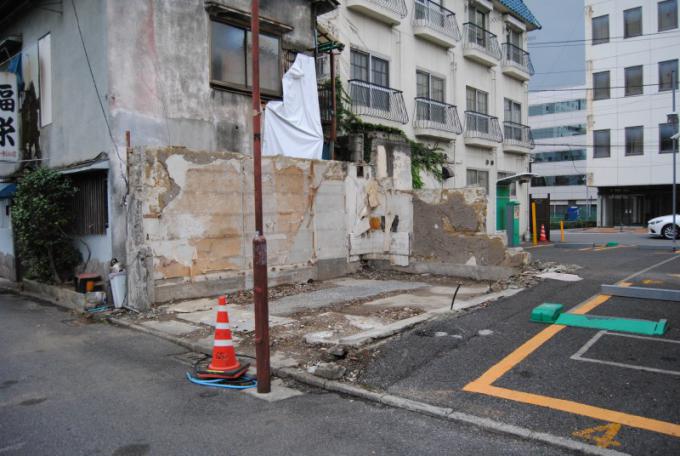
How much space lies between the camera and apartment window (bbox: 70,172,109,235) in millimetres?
10297

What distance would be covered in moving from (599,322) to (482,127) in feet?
55.8

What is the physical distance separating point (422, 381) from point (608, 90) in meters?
37.1

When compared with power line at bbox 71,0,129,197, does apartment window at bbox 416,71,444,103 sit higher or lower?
higher

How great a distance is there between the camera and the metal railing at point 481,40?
865 inches

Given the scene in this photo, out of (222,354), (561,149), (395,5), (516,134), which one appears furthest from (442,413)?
(561,149)

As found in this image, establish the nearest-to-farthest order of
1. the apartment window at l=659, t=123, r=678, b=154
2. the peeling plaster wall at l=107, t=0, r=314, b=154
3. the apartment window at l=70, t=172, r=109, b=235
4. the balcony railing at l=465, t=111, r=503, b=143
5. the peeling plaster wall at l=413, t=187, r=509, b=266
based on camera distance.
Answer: the peeling plaster wall at l=107, t=0, r=314, b=154
the apartment window at l=70, t=172, r=109, b=235
the peeling plaster wall at l=413, t=187, r=509, b=266
the balcony railing at l=465, t=111, r=503, b=143
the apartment window at l=659, t=123, r=678, b=154

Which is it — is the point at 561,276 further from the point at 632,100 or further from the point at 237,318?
the point at 632,100

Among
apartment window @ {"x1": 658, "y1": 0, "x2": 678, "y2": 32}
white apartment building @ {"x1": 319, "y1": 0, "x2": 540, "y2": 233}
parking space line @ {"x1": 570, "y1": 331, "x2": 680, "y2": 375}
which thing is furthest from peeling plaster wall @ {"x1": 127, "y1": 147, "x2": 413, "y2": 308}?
apartment window @ {"x1": 658, "y1": 0, "x2": 678, "y2": 32}

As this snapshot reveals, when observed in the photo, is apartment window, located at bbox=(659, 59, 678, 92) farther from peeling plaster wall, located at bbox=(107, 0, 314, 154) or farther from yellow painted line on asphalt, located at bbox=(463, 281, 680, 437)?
yellow painted line on asphalt, located at bbox=(463, 281, 680, 437)

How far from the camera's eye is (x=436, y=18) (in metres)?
20.2

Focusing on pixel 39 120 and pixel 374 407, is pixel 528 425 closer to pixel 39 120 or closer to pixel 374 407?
pixel 374 407

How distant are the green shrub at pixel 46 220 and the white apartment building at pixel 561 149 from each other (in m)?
52.9

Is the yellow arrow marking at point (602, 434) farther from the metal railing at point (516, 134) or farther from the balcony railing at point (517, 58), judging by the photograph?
the balcony railing at point (517, 58)

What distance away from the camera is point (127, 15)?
999cm
